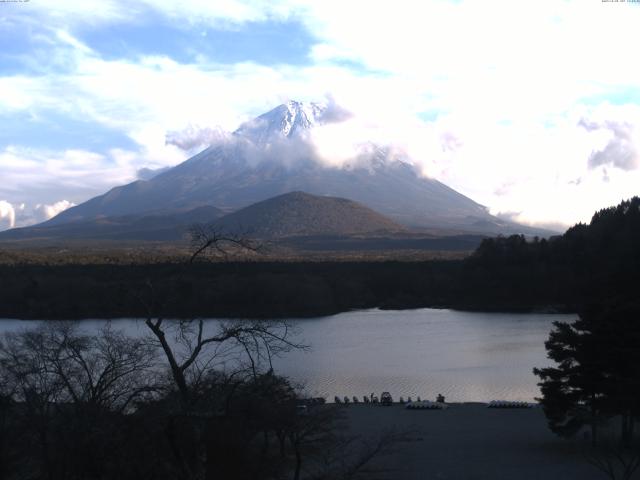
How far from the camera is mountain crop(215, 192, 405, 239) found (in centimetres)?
7750

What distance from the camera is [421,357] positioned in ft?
62.4

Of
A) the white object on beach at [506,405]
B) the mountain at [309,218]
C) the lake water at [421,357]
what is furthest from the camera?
the mountain at [309,218]

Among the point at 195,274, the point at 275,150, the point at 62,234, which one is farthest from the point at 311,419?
the point at 275,150

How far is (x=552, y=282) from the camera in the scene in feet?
113

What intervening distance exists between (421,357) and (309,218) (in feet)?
205

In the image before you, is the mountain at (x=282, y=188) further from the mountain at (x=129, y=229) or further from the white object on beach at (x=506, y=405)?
the white object on beach at (x=506, y=405)

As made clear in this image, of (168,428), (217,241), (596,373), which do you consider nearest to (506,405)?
(596,373)

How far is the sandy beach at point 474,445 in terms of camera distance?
27.8 ft

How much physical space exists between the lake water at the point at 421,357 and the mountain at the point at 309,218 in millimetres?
48364

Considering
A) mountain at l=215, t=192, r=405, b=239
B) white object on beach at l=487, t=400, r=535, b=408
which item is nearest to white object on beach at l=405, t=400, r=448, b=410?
white object on beach at l=487, t=400, r=535, b=408

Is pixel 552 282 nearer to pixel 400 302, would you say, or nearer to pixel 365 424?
pixel 400 302

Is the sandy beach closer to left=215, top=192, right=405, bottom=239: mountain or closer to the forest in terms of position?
the forest

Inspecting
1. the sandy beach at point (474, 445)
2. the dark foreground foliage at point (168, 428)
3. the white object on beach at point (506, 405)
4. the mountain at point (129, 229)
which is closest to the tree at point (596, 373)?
the sandy beach at point (474, 445)

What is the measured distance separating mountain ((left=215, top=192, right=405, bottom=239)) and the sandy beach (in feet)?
203
